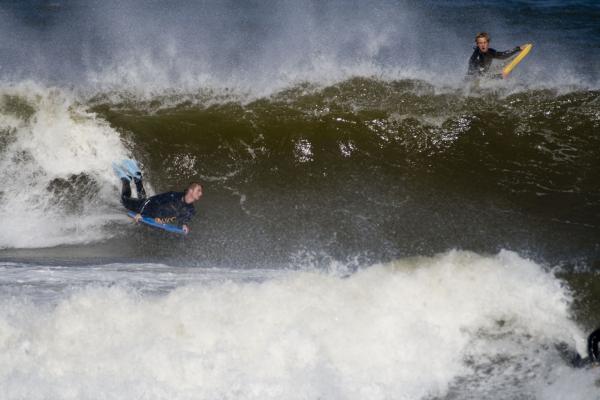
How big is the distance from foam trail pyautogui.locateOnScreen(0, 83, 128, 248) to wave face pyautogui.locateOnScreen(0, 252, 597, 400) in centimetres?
131

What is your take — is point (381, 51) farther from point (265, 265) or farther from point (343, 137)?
point (265, 265)

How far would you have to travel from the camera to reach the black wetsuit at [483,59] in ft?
33.7

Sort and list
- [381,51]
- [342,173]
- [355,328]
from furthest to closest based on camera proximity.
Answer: [381,51] < [342,173] < [355,328]

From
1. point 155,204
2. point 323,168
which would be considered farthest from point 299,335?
point 323,168

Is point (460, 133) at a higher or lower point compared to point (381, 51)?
lower

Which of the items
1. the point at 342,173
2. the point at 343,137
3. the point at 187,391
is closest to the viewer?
the point at 187,391

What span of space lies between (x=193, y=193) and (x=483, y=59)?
5816 millimetres

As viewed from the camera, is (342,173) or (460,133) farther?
(460,133)

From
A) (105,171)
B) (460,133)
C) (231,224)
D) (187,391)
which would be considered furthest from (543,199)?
(105,171)

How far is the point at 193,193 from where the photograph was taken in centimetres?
742

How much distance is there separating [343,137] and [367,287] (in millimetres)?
3423

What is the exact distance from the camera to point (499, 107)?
400 inches

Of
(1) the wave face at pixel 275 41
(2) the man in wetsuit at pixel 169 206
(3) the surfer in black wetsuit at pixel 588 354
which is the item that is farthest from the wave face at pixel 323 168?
(3) the surfer in black wetsuit at pixel 588 354

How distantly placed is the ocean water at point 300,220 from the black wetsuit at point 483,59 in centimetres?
33
